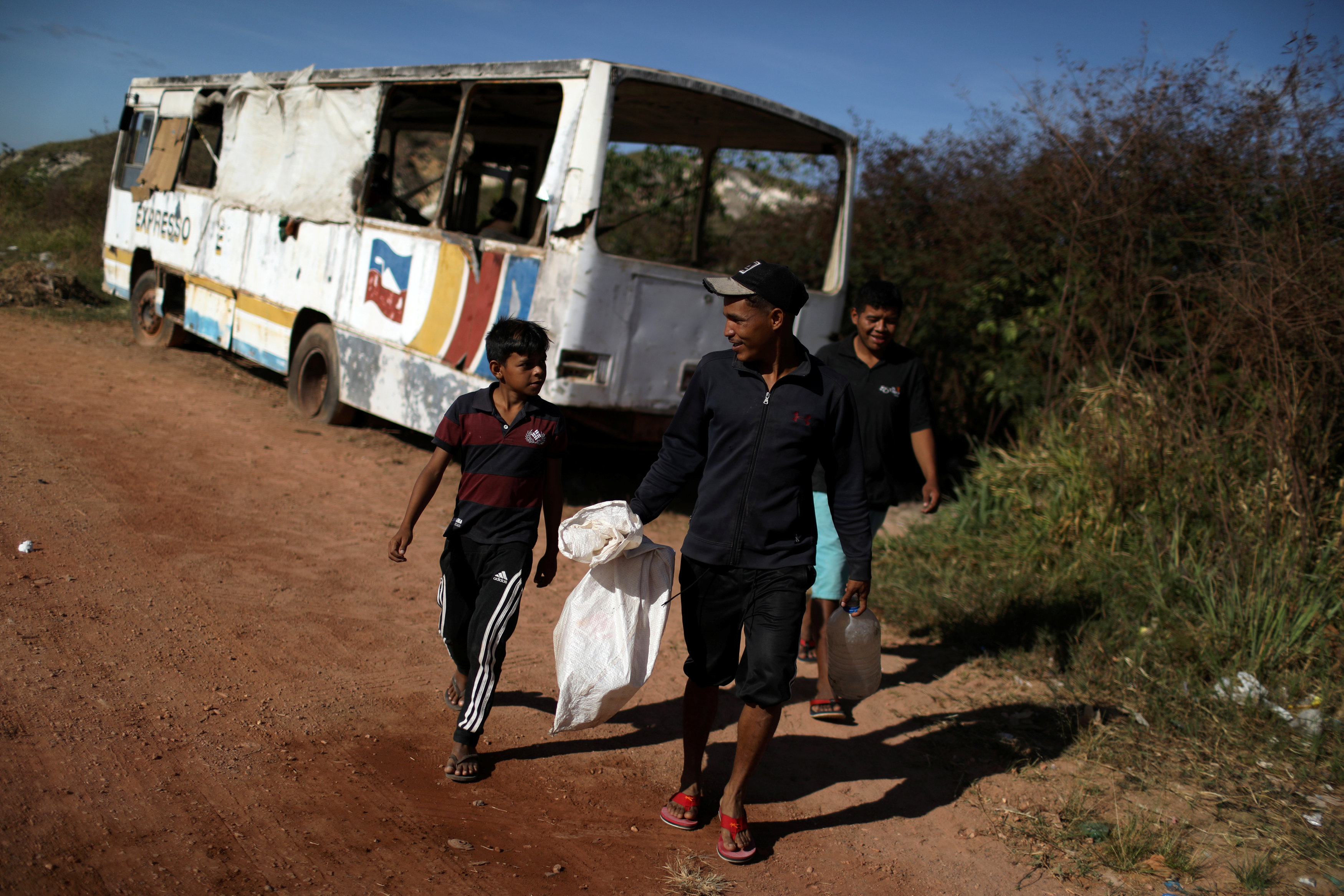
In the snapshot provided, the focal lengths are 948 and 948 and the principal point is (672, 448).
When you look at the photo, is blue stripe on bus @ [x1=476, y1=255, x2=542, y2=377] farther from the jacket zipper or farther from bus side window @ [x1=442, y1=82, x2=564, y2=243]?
the jacket zipper

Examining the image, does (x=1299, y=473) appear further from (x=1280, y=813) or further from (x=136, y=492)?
(x=136, y=492)

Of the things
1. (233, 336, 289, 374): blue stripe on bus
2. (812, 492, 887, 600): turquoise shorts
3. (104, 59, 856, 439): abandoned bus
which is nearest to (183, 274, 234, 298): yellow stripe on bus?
(104, 59, 856, 439): abandoned bus

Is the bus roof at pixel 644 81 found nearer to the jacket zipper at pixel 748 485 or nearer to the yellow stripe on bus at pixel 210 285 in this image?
the yellow stripe on bus at pixel 210 285

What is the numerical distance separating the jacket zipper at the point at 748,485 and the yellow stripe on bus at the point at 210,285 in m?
7.61

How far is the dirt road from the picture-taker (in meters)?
2.64

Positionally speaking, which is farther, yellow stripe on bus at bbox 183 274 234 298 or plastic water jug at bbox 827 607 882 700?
yellow stripe on bus at bbox 183 274 234 298

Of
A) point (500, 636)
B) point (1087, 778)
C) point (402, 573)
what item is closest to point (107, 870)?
point (500, 636)

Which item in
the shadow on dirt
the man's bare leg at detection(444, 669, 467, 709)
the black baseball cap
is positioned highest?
the black baseball cap

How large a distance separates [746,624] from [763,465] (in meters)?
0.52

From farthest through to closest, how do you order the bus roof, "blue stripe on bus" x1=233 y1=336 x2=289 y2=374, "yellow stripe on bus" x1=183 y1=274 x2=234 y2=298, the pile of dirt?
1. the pile of dirt
2. "yellow stripe on bus" x1=183 y1=274 x2=234 y2=298
3. "blue stripe on bus" x1=233 y1=336 x2=289 y2=374
4. the bus roof

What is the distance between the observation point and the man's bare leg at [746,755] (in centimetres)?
296

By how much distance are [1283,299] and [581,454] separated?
514cm

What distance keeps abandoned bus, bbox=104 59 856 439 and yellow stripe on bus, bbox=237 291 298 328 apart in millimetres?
26

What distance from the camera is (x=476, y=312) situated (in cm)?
629
